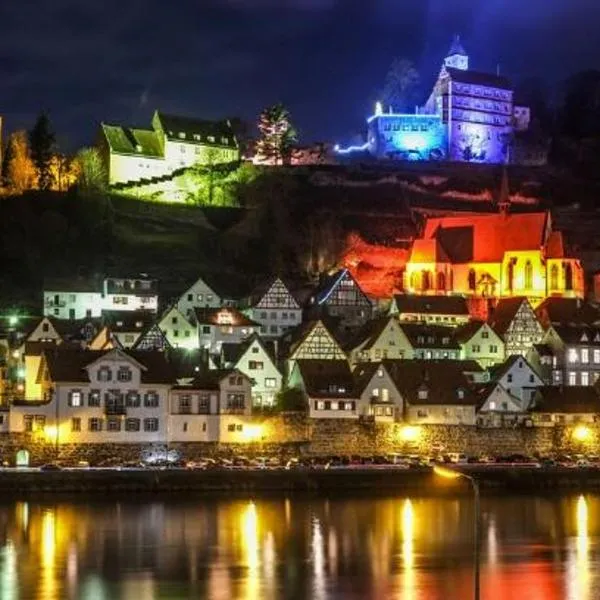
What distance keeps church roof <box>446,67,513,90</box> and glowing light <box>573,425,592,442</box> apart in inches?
2705

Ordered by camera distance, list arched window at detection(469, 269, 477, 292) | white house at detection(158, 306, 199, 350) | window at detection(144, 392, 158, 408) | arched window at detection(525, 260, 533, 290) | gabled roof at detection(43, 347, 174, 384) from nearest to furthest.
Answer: gabled roof at detection(43, 347, 174, 384) < window at detection(144, 392, 158, 408) < white house at detection(158, 306, 199, 350) < arched window at detection(525, 260, 533, 290) < arched window at detection(469, 269, 477, 292)

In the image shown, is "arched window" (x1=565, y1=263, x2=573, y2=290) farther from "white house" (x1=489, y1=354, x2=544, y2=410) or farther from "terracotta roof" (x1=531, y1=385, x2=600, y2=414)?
"terracotta roof" (x1=531, y1=385, x2=600, y2=414)

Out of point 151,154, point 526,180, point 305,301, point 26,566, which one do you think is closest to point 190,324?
point 305,301

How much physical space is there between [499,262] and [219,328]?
30.4m

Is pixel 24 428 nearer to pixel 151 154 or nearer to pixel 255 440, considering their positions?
pixel 255 440

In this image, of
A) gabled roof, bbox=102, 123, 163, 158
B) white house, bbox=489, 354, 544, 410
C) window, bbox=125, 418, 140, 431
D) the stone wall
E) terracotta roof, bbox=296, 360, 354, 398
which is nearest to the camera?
the stone wall

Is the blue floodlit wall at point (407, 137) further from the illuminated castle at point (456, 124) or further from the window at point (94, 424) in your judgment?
the window at point (94, 424)

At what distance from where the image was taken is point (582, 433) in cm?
7612

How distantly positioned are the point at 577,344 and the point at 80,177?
135 feet

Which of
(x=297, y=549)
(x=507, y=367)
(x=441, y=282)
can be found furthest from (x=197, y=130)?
(x=297, y=549)

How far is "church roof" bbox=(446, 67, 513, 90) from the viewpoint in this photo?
140 m

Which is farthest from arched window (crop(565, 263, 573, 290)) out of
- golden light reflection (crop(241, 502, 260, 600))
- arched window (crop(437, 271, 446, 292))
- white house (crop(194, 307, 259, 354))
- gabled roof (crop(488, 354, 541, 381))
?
golden light reflection (crop(241, 502, 260, 600))

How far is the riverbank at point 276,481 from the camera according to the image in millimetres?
61375

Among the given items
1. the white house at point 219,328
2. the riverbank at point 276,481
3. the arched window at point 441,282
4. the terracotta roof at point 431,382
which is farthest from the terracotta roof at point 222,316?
the arched window at point 441,282
